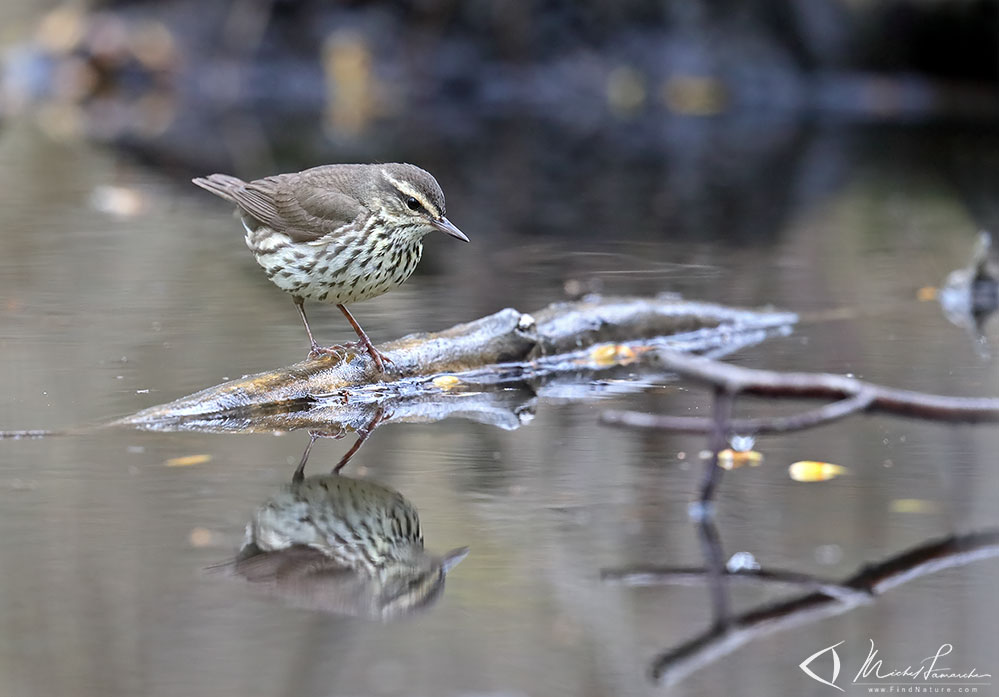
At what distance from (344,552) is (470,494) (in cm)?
72

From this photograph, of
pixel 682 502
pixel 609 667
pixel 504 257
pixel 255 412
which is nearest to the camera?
pixel 609 667

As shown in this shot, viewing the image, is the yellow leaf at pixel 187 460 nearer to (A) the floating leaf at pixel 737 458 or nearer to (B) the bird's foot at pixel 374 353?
(B) the bird's foot at pixel 374 353

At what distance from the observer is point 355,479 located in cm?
545

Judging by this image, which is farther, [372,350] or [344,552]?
[372,350]

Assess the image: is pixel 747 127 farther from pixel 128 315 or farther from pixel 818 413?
pixel 818 413

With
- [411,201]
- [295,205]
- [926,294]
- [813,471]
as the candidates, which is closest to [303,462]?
[411,201]

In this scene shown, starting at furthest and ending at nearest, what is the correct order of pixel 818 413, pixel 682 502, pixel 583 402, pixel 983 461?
pixel 583 402, pixel 983 461, pixel 682 502, pixel 818 413

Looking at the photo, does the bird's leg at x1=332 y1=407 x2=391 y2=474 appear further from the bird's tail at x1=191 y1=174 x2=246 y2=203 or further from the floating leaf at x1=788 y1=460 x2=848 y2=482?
the floating leaf at x1=788 y1=460 x2=848 y2=482

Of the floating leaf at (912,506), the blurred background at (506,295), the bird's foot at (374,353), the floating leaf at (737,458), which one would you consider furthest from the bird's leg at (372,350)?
the floating leaf at (912,506)

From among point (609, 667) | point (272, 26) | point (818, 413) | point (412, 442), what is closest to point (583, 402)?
point (412, 442)

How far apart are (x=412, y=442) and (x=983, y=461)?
2.31 meters

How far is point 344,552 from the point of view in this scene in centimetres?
470

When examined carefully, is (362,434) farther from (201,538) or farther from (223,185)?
(223,185)

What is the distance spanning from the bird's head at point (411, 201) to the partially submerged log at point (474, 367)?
27.6 inches
